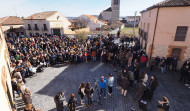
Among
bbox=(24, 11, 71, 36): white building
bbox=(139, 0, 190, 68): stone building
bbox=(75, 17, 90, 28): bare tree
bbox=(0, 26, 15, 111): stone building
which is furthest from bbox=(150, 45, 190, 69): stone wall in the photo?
bbox=(75, 17, 90, 28): bare tree

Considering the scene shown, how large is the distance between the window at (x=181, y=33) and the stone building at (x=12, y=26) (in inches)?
1397

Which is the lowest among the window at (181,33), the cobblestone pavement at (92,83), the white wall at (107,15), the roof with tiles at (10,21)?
the cobblestone pavement at (92,83)

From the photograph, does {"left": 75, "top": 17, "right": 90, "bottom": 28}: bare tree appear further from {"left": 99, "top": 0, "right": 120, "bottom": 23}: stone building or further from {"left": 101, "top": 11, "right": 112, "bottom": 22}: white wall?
{"left": 101, "top": 11, "right": 112, "bottom": 22}: white wall

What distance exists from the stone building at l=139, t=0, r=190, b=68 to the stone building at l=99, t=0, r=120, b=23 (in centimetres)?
5652

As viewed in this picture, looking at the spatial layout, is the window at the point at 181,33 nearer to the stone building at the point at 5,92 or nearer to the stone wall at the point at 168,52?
the stone wall at the point at 168,52

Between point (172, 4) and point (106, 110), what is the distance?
1027 centimetres

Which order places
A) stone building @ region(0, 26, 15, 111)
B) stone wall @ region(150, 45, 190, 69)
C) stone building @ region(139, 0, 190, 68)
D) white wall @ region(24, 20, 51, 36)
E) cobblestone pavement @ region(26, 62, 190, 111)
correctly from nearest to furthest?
stone building @ region(0, 26, 15, 111), cobblestone pavement @ region(26, 62, 190, 111), stone building @ region(139, 0, 190, 68), stone wall @ region(150, 45, 190, 69), white wall @ region(24, 20, 51, 36)

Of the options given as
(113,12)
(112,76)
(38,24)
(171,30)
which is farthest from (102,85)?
(113,12)

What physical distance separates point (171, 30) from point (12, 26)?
3714 cm

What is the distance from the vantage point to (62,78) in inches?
420

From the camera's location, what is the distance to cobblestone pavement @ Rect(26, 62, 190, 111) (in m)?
7.23

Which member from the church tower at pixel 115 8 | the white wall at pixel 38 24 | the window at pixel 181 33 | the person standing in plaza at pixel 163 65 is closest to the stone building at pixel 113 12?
the church tower at pixel 115 8

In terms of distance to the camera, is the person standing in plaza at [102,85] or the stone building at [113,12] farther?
the stone building at [113,12]

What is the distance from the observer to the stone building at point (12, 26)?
3150 centimetres
